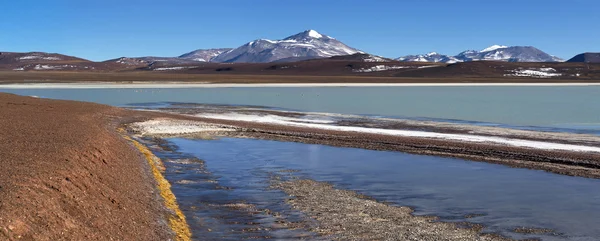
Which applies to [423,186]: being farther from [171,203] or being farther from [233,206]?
[171,203]

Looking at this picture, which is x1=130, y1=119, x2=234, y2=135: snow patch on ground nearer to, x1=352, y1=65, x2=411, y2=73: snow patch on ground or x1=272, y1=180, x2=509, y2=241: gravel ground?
x1=272, y1=180, x2=509, y2=241: gravel ground

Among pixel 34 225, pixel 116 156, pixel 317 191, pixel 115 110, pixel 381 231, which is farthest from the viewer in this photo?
pixel 115 110

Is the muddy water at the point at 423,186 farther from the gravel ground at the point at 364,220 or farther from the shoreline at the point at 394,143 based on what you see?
the shoreline at the point at 394,143

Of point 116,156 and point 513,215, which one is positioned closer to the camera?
point 513,215

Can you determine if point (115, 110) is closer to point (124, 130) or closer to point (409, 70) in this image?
point (124, 130)

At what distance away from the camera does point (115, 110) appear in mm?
36219

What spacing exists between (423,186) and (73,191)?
29.9ft

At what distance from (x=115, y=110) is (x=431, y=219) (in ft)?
88.9

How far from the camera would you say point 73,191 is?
10594 mm

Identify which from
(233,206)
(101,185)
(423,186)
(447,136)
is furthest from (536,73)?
(101,185)

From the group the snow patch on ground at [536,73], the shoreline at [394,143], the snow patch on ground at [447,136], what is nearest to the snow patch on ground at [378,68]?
the snow patch on ground at [536,73]

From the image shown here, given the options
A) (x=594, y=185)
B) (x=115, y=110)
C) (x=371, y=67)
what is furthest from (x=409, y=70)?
(x=594, y=185)

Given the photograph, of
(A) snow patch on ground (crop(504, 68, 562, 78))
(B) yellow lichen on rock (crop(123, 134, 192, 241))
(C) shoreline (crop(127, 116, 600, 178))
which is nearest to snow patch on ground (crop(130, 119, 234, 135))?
(C) shoreline (crop(127, 116, 600, 178))

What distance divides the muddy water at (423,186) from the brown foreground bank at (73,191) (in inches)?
47.3
